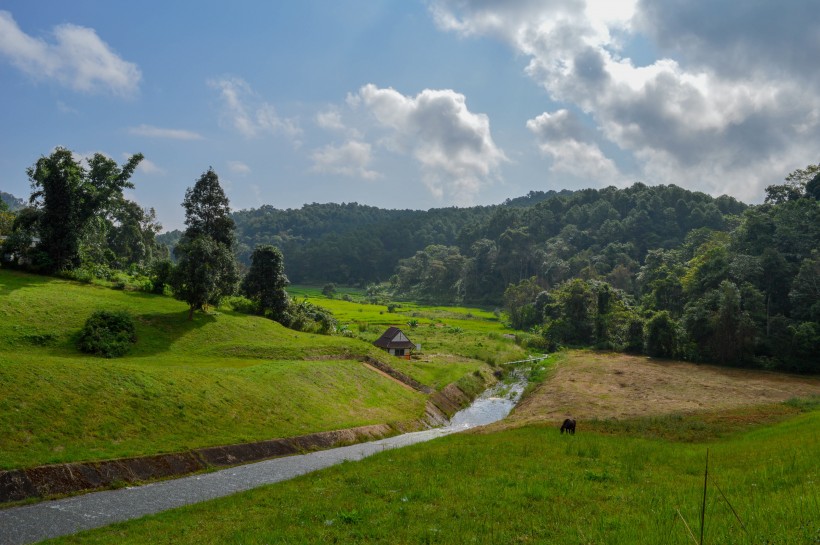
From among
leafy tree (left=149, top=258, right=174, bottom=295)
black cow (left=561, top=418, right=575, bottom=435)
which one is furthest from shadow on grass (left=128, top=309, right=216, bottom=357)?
black cow (left=561, top=418, right=575, bottom=435)

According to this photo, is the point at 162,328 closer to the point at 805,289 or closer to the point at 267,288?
the point at 267,288

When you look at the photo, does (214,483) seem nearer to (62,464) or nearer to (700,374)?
(62,464)

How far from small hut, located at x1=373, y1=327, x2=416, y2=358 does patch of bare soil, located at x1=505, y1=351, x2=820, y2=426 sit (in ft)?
66.2

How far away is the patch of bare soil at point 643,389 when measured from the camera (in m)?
48.9

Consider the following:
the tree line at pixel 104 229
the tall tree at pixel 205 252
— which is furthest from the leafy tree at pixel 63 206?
the tall tree at pixel 205 252

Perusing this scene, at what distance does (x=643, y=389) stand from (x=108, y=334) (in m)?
58.2

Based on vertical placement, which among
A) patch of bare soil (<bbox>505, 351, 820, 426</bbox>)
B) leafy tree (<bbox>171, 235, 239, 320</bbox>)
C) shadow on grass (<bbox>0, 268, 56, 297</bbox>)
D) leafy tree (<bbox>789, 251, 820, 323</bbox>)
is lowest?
patch of bare soil (<bbox>505, 351, 820, 426</bbox>)

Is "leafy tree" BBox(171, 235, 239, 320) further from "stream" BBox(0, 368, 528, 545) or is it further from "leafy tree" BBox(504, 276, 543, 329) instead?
"leafy tree" BBox(504, 276, 543, 329)

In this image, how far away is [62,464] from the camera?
2391cm

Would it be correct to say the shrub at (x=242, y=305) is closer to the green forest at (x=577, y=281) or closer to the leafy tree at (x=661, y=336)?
the green forest at (x=577, y=281)

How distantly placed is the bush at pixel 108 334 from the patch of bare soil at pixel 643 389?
32119 mm

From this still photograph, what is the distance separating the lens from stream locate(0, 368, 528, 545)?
63.5ft

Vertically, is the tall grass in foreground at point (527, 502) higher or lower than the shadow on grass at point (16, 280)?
lower

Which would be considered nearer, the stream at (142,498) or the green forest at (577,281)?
the stream at (142,498)
